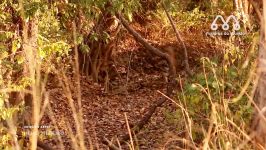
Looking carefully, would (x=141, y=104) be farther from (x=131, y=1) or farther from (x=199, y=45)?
(x=131, y=1)

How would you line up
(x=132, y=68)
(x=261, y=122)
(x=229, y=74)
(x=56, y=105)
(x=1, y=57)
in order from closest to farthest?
(x=261, y=122) < (x=1, y=57) < (x=229, y=74) < (x=56, y=105) < (x=132, y=68)

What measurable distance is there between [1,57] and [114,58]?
6.46 meters

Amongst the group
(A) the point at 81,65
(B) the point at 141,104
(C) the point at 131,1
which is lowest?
(B) the point at 141,104

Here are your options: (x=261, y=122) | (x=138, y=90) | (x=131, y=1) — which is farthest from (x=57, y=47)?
(x=138, y=90)

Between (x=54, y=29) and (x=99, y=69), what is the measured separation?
18.3ft

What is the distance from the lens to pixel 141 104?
906 cm

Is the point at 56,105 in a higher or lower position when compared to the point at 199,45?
lower

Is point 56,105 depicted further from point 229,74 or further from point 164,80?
point 229,74

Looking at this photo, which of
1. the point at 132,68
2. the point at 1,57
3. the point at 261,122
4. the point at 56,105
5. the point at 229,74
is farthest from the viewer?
the point at 132,68

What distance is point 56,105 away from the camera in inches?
345

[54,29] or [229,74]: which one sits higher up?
[54,29]

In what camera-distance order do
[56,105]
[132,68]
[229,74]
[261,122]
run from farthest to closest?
[132,68], [56,105], [229,74], [261,122]

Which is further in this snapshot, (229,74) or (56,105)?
(56,105)

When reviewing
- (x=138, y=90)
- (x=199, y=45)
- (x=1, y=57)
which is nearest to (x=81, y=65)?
(x=138, y=90)
